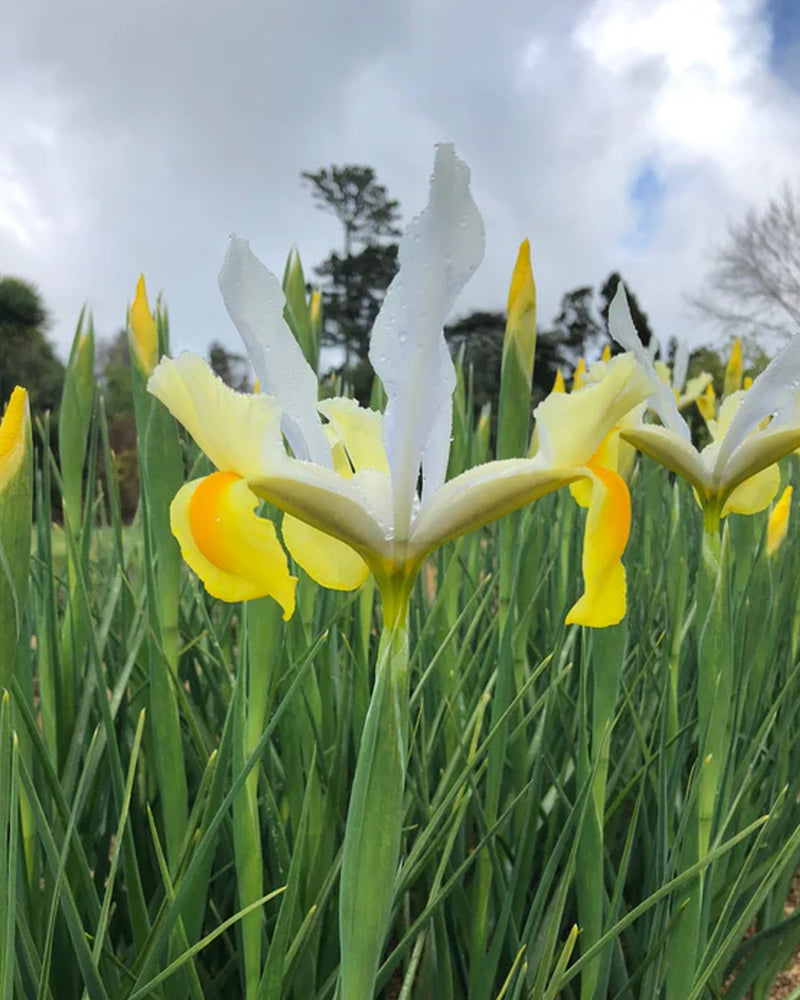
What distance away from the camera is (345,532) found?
455 mm

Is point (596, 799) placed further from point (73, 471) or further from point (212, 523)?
point (73, 471)

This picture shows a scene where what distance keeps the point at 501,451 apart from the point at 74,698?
1.95 feet

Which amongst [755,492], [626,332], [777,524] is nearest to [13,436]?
[626,332]

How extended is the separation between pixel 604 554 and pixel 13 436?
13.9 inches

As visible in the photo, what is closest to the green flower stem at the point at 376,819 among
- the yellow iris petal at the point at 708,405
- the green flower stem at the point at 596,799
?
the green flower stem at the point at 596,799

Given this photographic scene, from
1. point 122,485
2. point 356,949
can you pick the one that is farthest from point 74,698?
point 122,485

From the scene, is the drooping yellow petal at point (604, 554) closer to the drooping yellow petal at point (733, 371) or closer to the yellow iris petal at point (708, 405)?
the drooping yellow petal at point (733, 371)

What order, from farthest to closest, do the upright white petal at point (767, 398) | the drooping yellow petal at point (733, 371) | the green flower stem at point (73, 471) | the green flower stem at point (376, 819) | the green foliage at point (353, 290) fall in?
the green foliage at point (353, 290), the drooping yellow petal at point (733, 371), the green flower stem at point (73, 471), the upright white petal at point (767, 398), the green flower stem at point (376, 819)

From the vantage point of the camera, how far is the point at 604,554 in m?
0.46

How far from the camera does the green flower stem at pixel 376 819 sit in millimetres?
419

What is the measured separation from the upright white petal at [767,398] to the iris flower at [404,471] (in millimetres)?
335

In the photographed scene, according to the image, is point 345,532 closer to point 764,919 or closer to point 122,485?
point 764,919

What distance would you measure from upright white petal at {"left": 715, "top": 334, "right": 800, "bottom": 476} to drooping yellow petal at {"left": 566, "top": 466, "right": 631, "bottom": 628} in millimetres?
348

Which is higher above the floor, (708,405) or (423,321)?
(708,405)
